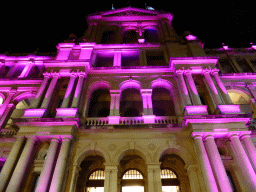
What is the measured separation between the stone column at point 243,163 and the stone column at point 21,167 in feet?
40.5

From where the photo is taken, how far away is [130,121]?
14281 mm

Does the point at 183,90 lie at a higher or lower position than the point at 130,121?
higher

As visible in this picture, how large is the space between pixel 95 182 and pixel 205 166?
7979mm

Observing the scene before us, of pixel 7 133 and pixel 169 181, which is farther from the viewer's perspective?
pixel 7 133

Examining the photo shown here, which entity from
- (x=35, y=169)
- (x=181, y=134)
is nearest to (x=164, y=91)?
(x=181, y=134)

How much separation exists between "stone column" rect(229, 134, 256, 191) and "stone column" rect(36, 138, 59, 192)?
10.8m

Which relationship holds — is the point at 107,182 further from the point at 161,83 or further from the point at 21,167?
the point at 161,83

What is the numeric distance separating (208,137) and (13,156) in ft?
39.1

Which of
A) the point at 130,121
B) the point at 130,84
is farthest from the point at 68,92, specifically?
the point at 130,121

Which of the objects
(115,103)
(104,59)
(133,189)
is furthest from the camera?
(104,59)

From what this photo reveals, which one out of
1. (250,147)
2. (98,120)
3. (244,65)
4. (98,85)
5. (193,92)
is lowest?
(250,147)

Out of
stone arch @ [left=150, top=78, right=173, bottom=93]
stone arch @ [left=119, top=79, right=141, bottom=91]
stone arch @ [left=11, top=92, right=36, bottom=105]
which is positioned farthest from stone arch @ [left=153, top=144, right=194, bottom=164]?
stone arch @ [left=11, top=92, right=36, bottom=105]

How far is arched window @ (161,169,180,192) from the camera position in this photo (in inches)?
560

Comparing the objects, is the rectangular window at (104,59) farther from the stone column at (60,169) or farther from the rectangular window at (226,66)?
the rectangular window at (226,66)
